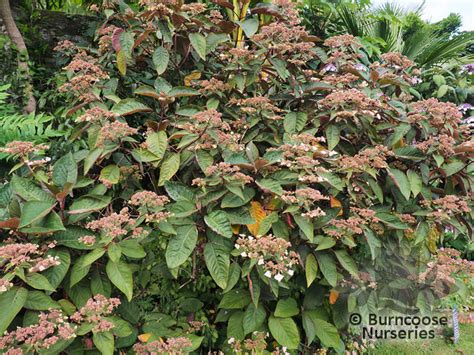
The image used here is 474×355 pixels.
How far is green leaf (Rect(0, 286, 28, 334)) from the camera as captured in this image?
4.02ft

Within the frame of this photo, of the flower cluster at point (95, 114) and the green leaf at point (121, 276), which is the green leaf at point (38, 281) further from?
the flower cluster at point (95, 114)

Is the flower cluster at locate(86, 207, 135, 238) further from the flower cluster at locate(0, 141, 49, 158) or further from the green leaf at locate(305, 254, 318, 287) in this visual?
the green leaf at locate(305, 254, 318, 287)

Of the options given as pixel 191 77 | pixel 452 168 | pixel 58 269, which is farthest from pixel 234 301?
pixel 191 77

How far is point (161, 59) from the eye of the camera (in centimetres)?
197

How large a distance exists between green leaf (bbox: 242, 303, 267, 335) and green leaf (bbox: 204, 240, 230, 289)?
226 millimetres

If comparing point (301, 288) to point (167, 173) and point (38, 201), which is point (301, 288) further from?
point (38, 201)

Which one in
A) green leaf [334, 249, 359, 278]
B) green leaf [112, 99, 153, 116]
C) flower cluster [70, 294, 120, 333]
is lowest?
flower cluster [70, 294, 120, 333]

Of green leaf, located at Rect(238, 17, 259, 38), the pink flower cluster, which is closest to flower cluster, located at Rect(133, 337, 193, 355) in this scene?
the pink flower cluster

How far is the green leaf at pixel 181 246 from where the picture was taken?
4.75 ft

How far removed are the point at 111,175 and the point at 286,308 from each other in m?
0.92

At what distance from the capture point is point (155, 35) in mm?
2229

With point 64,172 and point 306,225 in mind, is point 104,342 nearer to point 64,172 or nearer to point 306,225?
point 64,172

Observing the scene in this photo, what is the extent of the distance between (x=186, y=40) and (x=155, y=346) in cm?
155

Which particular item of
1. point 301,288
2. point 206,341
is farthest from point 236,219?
point 206,341
